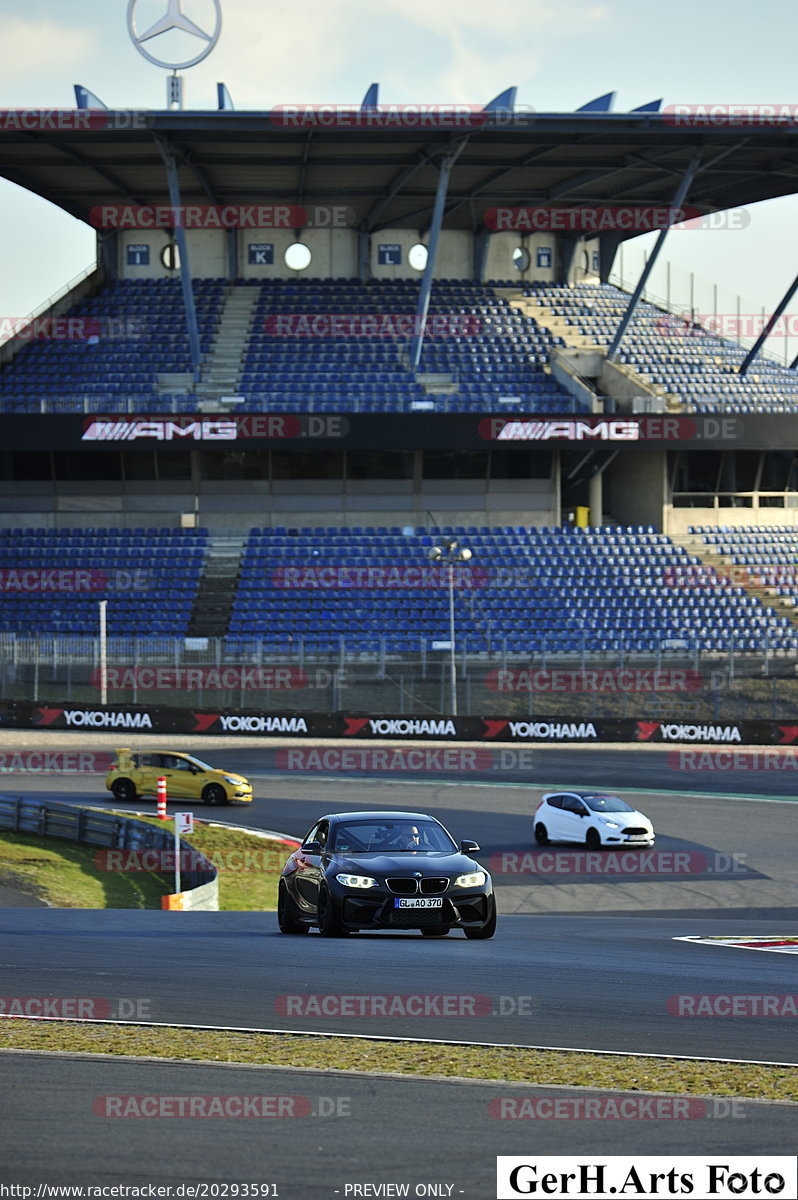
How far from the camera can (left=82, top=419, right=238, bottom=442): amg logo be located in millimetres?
47875

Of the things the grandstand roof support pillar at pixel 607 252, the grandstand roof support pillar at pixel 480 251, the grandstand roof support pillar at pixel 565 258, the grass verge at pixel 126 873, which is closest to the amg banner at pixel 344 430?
the grandstand roof support pillar at pixel 480 251

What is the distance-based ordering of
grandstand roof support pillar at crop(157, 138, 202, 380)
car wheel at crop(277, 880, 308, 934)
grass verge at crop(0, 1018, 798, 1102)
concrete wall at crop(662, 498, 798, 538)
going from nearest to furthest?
1. grass verge at crop(0, 1018, 798, 1102)
2. car wheel at crop(277, 880, 308, 934)
3. grandstand roof support pillar at crop(157, 138, 202, 380)
4. concrete wall at crop(662, 498, 798, 538)

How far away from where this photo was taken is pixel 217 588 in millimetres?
45938

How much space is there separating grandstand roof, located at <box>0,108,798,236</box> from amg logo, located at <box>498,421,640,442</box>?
28.6 ft

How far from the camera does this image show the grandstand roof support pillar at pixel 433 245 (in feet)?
151

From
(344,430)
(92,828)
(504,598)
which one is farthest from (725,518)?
(92,828)

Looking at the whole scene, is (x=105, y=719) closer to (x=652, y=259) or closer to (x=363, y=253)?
(x=652, y=259)

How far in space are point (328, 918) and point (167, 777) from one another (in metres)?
18.2

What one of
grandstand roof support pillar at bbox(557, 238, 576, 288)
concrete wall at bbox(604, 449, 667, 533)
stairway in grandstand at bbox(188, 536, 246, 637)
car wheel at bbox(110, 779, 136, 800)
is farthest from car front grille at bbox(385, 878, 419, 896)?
grandstand roof support pillar at bbox(557, 238, 576, 288)

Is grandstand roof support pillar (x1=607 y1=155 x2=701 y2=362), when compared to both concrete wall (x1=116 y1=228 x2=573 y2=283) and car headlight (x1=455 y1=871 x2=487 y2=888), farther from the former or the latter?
car headlight (x1=455 y1=871 x2=487 y2=888)

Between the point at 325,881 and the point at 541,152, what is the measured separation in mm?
39250

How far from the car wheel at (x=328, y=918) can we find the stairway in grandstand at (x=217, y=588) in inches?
1207

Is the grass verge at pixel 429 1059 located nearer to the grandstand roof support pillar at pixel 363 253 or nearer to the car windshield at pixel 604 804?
the car windshield at pixel 604 804

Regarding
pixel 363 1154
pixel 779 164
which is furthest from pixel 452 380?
pixel 363 1154
